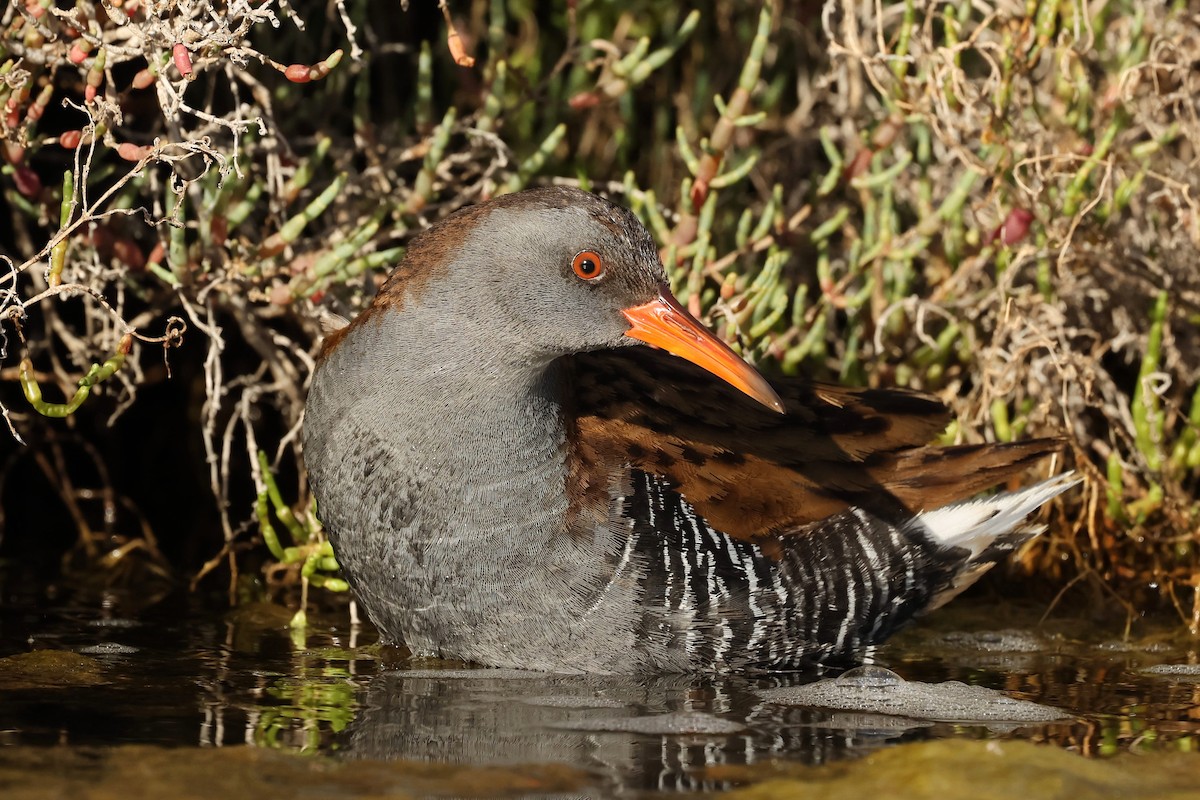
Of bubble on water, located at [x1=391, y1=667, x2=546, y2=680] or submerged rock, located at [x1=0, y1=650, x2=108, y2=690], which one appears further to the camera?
bubble on water, located at [x1=391, y1=667, x2=546, y2=680]

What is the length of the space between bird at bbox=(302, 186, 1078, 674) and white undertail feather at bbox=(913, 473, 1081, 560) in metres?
0.35

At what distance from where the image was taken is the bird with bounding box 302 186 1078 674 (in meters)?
3.52

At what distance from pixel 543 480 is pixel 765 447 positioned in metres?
0.65

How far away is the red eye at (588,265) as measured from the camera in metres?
3.54

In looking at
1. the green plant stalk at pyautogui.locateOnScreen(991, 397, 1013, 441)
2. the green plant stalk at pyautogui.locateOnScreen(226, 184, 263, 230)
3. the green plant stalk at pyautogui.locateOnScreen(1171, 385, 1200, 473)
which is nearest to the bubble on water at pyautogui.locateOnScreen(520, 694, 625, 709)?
the green plant stalk at pyautogui.locateOnScreen(226, 184, 263, 230)

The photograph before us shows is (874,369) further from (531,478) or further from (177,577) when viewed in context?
(177,577)

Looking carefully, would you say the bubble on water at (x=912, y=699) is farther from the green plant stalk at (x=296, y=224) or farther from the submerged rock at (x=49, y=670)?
the green plant stalk at (x=296, y=224)

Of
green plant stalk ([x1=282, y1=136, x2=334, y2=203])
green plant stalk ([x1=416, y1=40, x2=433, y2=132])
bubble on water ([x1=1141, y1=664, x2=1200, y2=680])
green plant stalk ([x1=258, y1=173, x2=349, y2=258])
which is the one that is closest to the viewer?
bubble on water ([x1=1141, y1=664, x2=1200, y2=680])

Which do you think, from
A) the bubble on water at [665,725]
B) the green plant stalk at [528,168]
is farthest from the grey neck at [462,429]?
the green plant stalk at [528,168]

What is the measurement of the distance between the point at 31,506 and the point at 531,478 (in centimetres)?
269

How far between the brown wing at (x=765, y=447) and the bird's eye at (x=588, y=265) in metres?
0.36

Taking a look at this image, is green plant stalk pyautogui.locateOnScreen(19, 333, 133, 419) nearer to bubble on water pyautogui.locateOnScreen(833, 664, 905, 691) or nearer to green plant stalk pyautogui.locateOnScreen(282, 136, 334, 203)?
green plant stalk pyautogui.locateOnScreen(282, 136, 334, 203)

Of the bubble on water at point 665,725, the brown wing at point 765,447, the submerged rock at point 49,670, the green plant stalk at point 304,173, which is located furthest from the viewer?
the green plant stalk at point 304,173

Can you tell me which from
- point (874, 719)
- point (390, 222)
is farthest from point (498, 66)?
point (874, 719)
